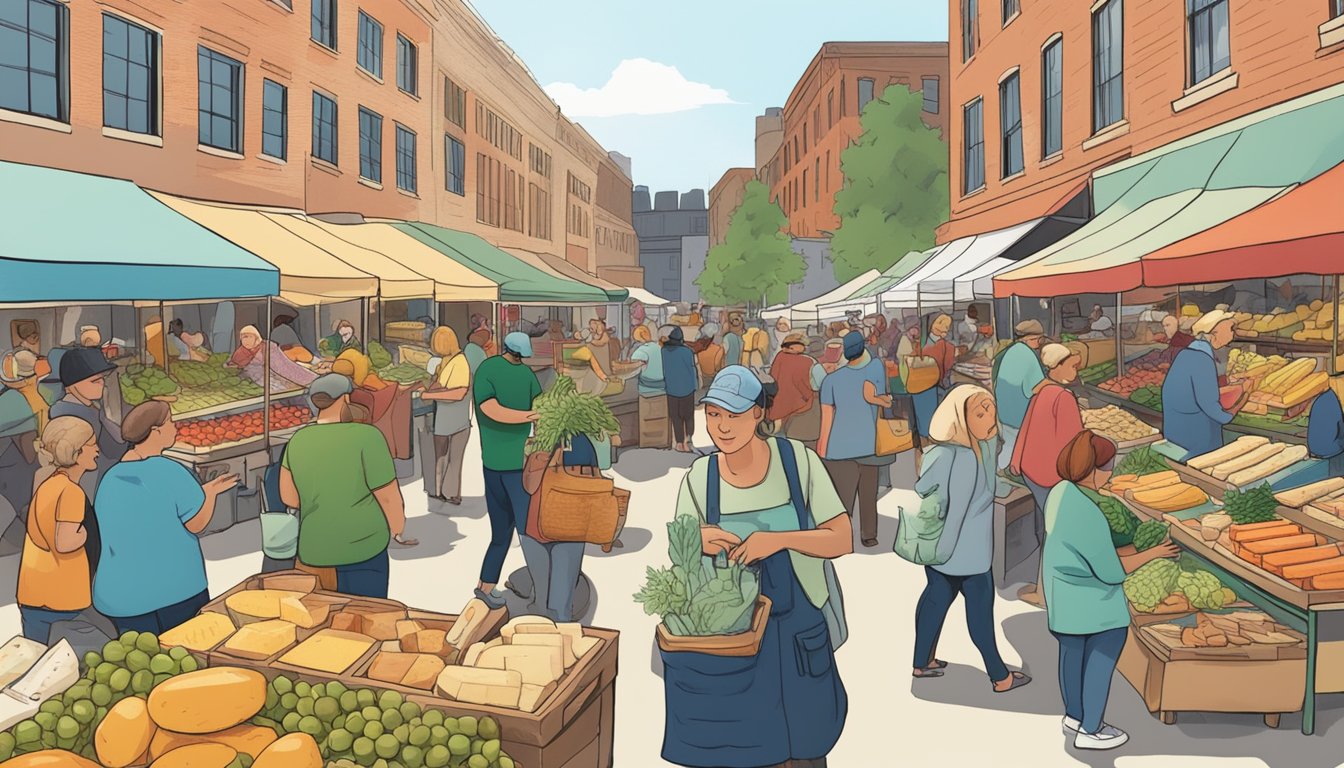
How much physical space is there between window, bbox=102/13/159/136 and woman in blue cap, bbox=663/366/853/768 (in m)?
13.0

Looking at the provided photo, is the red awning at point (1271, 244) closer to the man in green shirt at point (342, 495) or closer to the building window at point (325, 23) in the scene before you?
the man in green shirt at point (342, 495)

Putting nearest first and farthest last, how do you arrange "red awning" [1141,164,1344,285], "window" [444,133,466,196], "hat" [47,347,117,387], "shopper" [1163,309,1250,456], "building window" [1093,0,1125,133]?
"red awning" [1141,164,1344,285] → "hat" [47,347,117,387] → "shopper" [1163,309,1250,456] → "building window" [1093,0,1125,133] → "window" [444,133,466,196]

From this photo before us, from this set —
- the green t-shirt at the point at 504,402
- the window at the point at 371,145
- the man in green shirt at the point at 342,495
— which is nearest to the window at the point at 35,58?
the green t-shirt at the point at 504,402

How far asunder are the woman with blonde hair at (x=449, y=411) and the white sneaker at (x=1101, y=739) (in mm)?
6561

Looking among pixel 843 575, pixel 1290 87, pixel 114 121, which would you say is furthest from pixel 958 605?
pixel 114 121

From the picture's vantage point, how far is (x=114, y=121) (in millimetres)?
13281

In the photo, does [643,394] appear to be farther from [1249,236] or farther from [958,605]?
[1249,236]

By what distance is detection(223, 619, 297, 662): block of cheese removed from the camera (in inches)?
150

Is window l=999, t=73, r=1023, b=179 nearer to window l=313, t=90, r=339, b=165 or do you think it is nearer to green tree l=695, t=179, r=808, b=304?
window l=313, t=90, r=339, b=165

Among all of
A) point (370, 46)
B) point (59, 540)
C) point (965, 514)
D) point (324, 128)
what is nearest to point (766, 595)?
point (965, 514)

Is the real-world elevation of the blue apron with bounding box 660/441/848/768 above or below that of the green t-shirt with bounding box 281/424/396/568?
below

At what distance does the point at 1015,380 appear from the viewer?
8.25m

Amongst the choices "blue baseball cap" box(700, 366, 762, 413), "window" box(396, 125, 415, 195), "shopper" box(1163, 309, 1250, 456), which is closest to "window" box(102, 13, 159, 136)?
"window" box(396, 125, 415, 195)

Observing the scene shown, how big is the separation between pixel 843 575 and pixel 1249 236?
4094 millimetres
